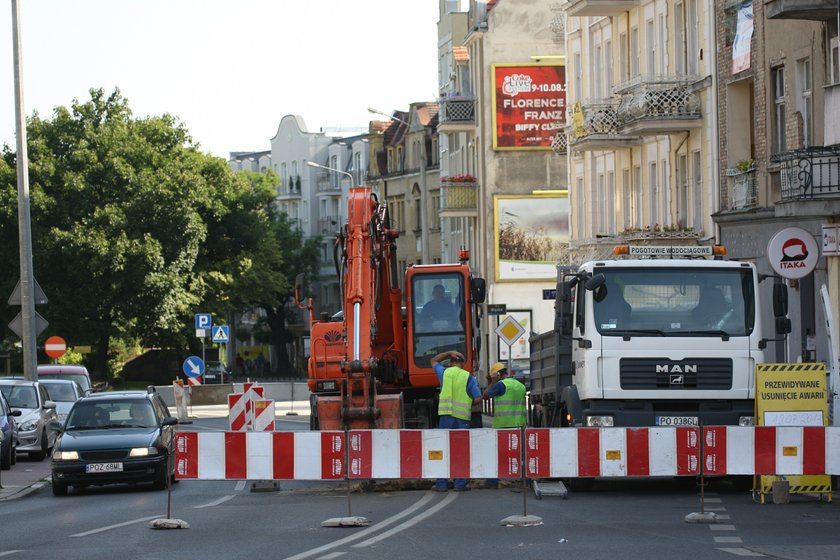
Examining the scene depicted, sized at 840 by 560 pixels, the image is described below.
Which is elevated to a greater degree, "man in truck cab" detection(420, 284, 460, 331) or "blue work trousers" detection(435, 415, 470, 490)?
"man in truck cab" detection(420, 284, 460, 331)

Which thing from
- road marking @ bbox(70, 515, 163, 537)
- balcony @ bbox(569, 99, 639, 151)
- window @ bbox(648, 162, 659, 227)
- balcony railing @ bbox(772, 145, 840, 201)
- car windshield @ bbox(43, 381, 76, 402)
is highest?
balcony @ bbox(569, 99, 639, 151)

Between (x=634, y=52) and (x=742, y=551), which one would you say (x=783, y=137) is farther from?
(x=742, y=551)

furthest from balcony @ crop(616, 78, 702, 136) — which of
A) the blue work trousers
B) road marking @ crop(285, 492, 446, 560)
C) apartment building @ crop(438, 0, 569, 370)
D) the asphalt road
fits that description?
apartment building @ crop(438, 0, 569, 370)

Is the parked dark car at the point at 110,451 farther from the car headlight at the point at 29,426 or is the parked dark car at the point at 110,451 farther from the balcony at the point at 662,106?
the balcony at the point at 662,106

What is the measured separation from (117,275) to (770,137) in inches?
1641

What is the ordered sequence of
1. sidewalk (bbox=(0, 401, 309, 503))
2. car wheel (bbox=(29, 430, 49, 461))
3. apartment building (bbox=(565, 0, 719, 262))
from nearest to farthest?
sidewalk (bbox=(0, 401, 309, 503)) < car wheel (bbox=(29, 430, 49, 461)) < apartment building (bbox=(565, 0, 719, 262))

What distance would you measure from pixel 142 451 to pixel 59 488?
4.39 ft

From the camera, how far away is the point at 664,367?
20.7m

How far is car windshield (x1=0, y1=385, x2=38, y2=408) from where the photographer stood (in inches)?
1308

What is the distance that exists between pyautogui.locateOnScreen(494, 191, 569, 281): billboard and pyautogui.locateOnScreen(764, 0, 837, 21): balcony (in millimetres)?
34731

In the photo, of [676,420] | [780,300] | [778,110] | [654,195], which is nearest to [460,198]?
[654,195]

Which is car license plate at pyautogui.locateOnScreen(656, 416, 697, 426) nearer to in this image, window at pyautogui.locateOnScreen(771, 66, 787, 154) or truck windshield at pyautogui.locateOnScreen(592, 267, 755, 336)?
truck windshield at pyautogui.locateOnScreen(592, 267, 755, 336)

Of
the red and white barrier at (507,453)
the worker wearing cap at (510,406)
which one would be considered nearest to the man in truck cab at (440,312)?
the worker wearing cap at (510,406)

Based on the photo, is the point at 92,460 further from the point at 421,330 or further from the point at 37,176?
the point at 37,176
